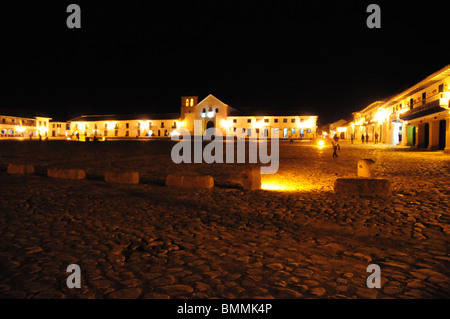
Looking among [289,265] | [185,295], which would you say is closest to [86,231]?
[185,295]

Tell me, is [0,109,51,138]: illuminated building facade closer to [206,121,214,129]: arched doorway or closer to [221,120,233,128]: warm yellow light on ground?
[206,121,214,129]: arched doorway

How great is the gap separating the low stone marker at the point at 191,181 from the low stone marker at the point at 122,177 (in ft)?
3.70

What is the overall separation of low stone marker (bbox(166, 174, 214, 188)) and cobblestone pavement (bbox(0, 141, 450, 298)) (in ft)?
2.66

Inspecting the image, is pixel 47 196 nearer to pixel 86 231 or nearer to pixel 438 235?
pixel 86 231

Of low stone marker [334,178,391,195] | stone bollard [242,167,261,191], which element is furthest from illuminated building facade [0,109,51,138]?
low stone marker [334,178,391,195]

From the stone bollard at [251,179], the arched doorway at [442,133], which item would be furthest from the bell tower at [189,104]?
the stone bollard at [251,179]

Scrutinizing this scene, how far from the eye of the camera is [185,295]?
3.17 metres

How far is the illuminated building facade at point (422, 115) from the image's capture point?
24.4 meters

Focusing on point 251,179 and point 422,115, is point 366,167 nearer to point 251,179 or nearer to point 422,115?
point 251,179

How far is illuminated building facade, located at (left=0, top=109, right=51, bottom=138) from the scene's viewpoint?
7662 cm

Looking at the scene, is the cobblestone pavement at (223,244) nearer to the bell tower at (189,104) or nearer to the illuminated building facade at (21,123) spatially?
the bell tower at (189,104)

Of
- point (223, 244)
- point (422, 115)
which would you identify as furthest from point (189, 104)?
point (223, 244)

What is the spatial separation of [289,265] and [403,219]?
316 centimetres

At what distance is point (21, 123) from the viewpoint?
80938 mm
